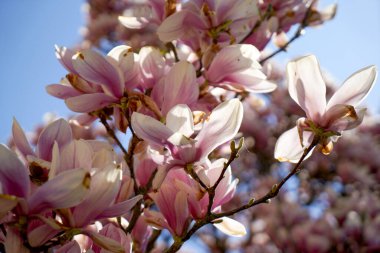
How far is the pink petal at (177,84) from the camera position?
0.71 m

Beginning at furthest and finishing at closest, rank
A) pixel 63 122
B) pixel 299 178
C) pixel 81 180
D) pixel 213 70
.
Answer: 1. pixel 299 178
2. pixel 213 70
3. pixel 63 122
4. pixel 81 180

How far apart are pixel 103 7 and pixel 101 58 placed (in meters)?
3.52

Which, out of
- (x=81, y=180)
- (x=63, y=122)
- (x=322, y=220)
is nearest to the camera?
(x=81, y=180)

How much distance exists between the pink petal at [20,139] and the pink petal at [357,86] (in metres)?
0.44

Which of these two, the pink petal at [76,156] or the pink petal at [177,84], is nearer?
the pink petal at [76,156]

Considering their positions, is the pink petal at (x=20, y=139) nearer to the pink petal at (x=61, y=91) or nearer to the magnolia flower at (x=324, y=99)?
the pink petal at (x=61, y=91)

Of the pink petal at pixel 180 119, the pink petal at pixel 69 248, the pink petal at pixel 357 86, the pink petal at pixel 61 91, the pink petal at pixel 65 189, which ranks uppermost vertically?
the pink petal at pixel 65 189

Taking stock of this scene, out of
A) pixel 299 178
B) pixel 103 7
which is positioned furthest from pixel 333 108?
pixel 103 7

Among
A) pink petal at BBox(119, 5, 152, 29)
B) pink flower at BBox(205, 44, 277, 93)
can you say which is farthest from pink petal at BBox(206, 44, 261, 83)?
pink petal at BBox(119, 5, 152, 29)

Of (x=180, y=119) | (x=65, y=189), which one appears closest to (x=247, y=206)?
(x=180, y=119)

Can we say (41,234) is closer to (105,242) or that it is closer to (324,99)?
(105,242)

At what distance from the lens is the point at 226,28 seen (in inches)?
32.8

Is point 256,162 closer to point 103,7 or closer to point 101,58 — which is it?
point 103,7

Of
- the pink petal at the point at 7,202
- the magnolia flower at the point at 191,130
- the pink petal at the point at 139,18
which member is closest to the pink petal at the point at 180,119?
the magnolia flower at the point at 191,130
